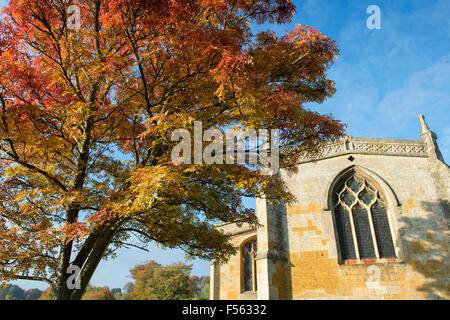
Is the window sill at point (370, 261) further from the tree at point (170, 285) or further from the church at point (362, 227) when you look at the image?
the tree at point (170, 285)

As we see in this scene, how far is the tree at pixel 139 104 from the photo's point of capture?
14.4ft

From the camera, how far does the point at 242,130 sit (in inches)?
180

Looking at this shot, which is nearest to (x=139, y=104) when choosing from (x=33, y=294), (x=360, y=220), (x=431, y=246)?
(x=360, y=220)

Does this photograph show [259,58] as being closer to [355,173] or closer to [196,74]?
[196,74]

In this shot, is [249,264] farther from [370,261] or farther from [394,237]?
[394,237]

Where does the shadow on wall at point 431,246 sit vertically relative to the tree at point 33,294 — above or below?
above

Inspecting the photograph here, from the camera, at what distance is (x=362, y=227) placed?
470 inches

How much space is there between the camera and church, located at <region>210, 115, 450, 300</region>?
10.6m

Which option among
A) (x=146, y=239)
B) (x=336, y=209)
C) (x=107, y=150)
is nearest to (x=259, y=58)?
(x=107, y=150)

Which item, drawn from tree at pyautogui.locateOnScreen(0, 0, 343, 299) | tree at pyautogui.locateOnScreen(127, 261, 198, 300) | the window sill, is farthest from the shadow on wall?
tree at pyautogui.locateOnScreen(127, 261, 198, 300)

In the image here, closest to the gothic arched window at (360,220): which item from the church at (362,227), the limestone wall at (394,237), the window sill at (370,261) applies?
the church at (362,227)

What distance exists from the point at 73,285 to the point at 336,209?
10.5m

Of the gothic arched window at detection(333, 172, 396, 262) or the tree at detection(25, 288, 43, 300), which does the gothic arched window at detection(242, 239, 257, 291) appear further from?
the tree at detection(25, 288, 43, 300)

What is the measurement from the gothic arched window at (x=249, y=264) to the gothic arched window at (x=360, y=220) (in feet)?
15.2
